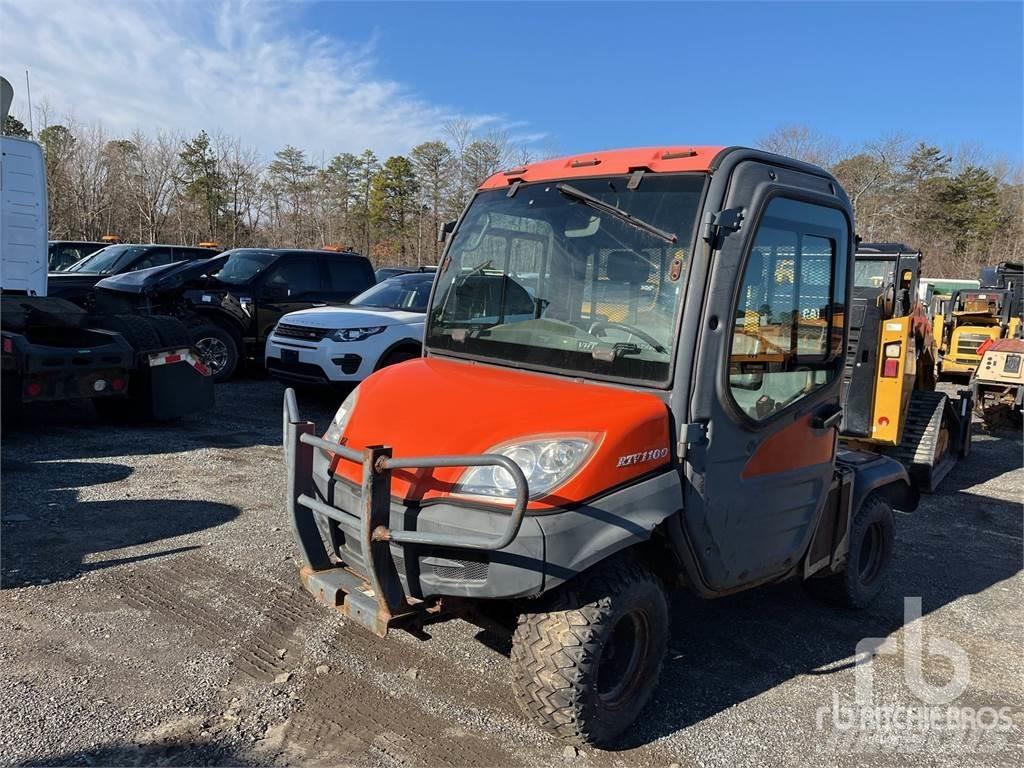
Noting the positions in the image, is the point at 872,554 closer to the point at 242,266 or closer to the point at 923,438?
the point at 923,438

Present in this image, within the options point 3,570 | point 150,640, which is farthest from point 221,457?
point 150,640

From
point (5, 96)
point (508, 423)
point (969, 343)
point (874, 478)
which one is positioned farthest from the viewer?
point (969, 343)

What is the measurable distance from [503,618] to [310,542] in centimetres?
90

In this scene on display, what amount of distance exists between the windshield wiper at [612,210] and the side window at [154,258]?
42.4ft

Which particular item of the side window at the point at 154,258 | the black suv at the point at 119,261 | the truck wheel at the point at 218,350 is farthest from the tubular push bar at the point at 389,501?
the side window at the point at 154,258

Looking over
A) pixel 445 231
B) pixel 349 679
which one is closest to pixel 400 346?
pixel 445 231

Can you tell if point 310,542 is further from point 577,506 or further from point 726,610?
point 726,610

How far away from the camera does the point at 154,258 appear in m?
14.7

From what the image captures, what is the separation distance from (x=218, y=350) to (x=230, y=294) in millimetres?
823

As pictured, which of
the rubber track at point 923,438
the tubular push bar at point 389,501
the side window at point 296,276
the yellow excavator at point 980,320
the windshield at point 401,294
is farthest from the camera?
the yellow excavator at point 980,320

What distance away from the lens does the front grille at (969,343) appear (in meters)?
12.8

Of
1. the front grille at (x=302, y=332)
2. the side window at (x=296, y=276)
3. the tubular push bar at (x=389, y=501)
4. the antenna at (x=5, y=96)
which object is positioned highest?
the antenna at (x=5, y=96)

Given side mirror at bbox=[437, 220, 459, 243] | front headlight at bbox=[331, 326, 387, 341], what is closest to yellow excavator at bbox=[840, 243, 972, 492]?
side mirror at bbox=[437, 220, 459, 243]

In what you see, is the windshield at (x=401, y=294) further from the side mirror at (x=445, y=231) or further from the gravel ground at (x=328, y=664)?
the side mirror at (x=445, y=231)
